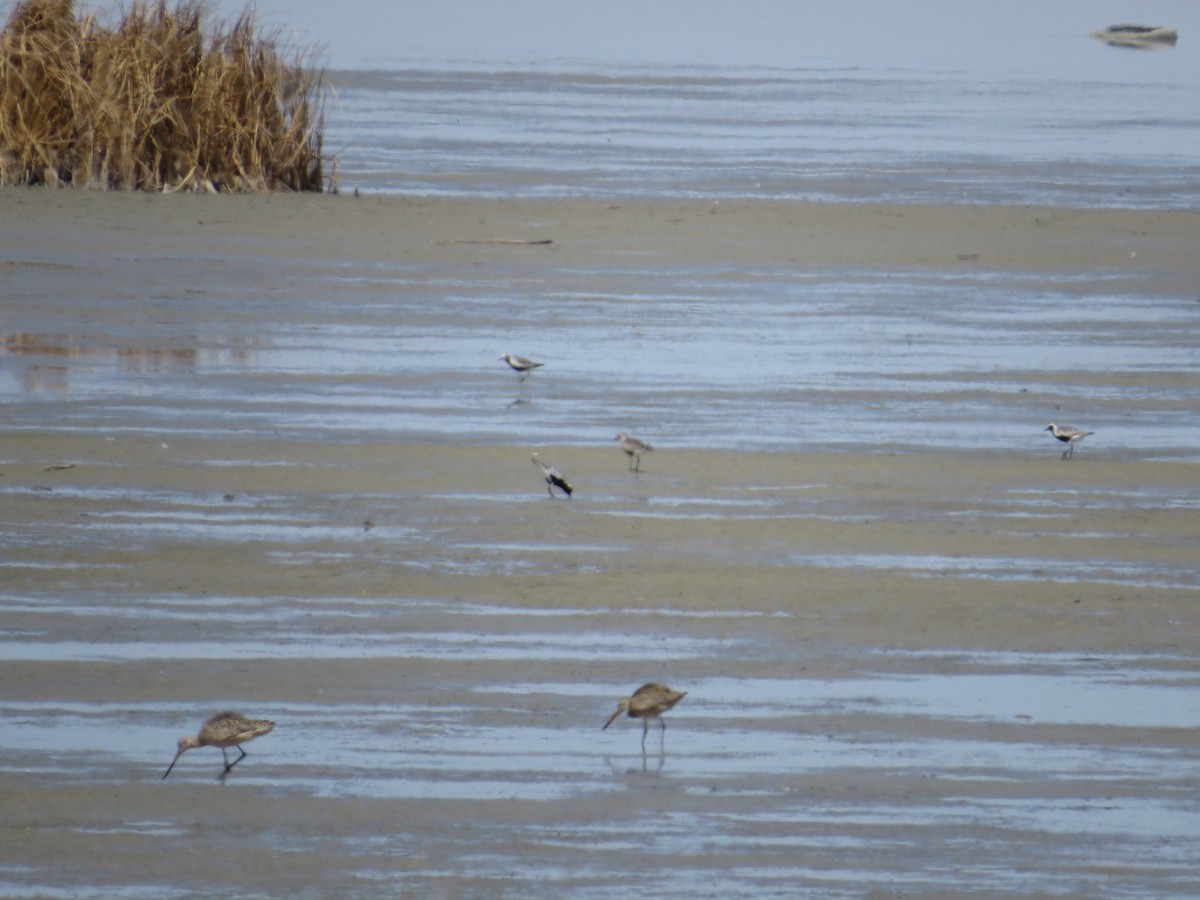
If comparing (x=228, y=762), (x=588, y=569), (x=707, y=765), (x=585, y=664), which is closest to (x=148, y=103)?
(x=588, y=569)

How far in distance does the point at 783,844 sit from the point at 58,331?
8661mm

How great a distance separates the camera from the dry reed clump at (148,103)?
18.8 meters

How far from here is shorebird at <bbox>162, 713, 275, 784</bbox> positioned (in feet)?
20.2

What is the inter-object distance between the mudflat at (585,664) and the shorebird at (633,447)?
0.08 m

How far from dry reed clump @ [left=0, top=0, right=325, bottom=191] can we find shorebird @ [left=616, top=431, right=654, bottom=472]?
9709mm

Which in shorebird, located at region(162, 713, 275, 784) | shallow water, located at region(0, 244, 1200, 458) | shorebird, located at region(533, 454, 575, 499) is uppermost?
shallow water, located at region(0, 244, 1200, 458)

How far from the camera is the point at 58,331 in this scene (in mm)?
13336

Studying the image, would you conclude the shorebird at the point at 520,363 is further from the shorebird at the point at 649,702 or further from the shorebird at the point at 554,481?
the shorebird at the point at 649,702

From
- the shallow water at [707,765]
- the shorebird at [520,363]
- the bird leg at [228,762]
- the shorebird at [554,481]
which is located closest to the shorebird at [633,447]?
the shorebird at [554,481]

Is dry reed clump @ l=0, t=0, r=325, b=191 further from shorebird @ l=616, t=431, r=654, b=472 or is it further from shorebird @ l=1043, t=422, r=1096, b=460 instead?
shorebird @ l=1043, t=422, r=1096, b=460

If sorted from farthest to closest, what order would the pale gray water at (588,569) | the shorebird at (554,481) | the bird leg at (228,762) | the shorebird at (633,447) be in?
the shorebird at (633,447) < the shorebird at (554,481) < the bird leg at (228,762) < the pale gray water at (588,569)

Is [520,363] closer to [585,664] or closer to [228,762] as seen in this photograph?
[585,664]

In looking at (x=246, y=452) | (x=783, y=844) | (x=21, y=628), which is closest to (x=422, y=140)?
(x=246, y=452)

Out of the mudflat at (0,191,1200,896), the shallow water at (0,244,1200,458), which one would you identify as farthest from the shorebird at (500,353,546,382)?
the mudflat at (0,191,1200,896)
